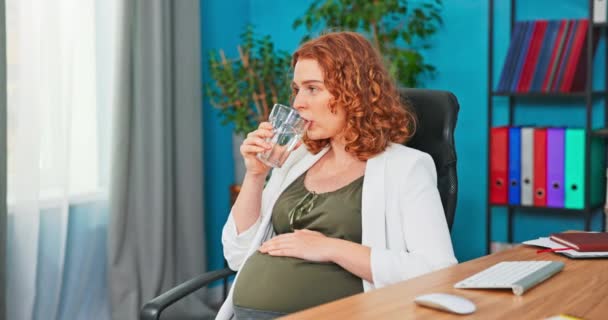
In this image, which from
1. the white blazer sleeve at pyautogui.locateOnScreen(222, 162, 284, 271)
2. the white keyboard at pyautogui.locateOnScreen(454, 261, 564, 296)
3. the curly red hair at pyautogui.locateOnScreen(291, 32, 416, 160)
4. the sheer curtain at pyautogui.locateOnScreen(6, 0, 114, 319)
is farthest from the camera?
the sheer curtain at pyautogui.locateOnScreen(6, 0, 114, 319)

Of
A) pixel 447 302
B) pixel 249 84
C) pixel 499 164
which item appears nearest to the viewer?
pixel 447 302

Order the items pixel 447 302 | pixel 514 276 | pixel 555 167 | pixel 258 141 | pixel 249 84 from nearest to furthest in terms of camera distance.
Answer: pixel 447 302 → pixel 514 276 → pixel 258 141 → pixel 555 167 → pixel 249 84

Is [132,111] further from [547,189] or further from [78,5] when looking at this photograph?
[547,189]

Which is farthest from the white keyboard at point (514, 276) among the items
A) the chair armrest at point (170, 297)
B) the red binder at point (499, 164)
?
the red binder at point (499, 164)

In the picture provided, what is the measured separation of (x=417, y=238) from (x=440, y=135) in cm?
38

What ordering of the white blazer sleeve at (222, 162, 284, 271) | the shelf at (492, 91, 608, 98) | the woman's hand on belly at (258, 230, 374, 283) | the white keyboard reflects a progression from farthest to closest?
the shelf at (492, 91, 608, 98)
the white blazer sleeve at (222, 162, 284, 271)
the woman's hand on belly at (258, 230, 374, 283)
the white keyboard

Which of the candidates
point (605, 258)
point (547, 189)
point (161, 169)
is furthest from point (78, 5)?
point (605, 258)

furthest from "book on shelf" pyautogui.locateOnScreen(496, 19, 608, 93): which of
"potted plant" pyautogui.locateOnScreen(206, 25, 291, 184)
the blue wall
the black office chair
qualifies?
the black office chair

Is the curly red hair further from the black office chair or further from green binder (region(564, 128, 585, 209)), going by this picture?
green binder (region(564, 128, 585, 209))

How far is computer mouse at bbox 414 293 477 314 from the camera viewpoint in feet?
4.32

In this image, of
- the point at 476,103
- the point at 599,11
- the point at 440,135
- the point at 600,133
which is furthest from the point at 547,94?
the point at 440,135

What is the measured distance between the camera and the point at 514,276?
1.54 m

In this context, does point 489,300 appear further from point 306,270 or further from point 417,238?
point 306,270

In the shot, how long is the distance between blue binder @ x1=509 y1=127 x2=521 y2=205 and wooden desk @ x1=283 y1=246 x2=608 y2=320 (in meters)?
1.58
